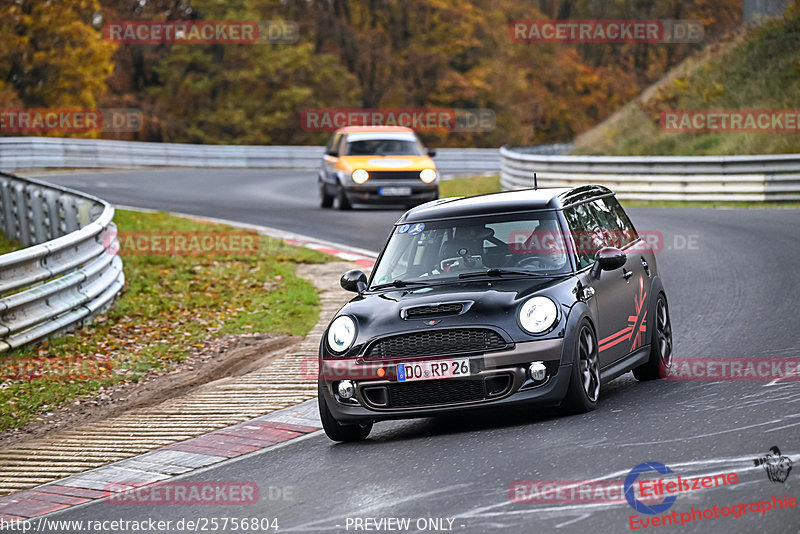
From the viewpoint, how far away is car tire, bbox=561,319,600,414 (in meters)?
7.79

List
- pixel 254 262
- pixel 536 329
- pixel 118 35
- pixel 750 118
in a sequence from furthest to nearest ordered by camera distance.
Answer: pixel 118 35
pixel 750 118
pixel 254 262
pixel 536 329

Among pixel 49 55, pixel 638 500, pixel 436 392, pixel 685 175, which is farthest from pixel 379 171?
pixel 49 55

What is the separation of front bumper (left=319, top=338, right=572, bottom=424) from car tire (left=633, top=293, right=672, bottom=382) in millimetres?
1864

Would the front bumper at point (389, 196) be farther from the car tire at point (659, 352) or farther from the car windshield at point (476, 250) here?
the car windshield at point (476, 250)

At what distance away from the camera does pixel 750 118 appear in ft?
103

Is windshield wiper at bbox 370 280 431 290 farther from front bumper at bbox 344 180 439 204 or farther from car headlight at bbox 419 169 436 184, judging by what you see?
car headlight at bbox 419 169 436 184

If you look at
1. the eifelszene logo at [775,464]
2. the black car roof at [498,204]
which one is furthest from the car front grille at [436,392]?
the eifelszene logo at [775,464]

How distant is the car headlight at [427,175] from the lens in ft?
81.8

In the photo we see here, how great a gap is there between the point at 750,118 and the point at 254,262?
1837cm

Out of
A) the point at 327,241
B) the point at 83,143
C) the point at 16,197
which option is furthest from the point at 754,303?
the point at 83,143

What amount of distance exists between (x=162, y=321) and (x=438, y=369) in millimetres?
6581

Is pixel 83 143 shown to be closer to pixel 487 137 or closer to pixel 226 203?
pixel 226 203

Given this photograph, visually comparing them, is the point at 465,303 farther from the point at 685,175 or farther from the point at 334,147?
the point at 334,147

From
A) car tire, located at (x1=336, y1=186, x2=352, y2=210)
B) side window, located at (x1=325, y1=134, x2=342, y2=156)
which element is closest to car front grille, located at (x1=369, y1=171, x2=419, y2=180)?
car tire, located at (x1=336, y1=186, x2=352, y2=210)
